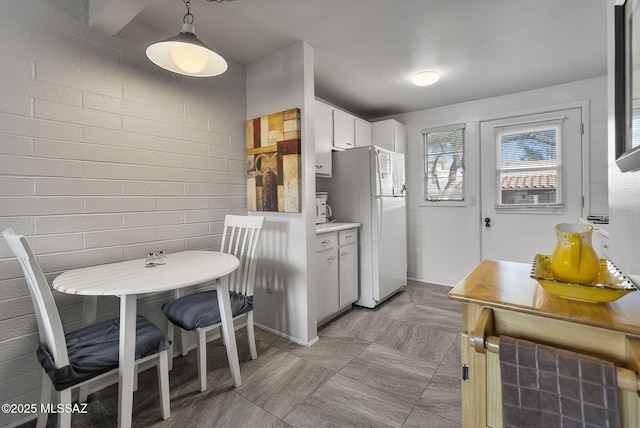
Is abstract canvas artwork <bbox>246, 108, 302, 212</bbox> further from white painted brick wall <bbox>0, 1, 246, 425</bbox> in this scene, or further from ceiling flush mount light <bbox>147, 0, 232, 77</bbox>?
ceiling flush mount light <bbox>147, 0, 232, 77</bbox>

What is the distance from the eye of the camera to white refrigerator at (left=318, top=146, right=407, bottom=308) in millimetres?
3125

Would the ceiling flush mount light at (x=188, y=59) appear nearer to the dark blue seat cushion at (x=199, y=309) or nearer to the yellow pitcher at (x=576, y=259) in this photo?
the dark blue seat cushion at (x=199, y=309)

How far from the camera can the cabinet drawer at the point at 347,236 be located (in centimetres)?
296

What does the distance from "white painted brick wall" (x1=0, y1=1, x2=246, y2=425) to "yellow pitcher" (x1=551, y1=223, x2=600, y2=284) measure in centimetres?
234

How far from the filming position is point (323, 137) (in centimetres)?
303

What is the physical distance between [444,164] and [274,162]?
2555 millimetres

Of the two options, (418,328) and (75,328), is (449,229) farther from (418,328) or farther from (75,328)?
(75,328)

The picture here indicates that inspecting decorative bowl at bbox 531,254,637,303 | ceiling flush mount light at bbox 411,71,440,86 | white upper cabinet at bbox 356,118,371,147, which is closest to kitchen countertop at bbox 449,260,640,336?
decorative bowl at bbox 531,254,637,303

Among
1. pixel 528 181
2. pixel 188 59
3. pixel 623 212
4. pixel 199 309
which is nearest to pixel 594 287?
pixel 623 212

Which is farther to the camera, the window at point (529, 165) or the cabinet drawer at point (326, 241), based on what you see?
the window at point (529, 165)

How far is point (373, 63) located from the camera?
2.73 m

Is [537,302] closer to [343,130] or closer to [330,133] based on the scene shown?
[330,133]

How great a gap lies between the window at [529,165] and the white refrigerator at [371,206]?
4.37ft

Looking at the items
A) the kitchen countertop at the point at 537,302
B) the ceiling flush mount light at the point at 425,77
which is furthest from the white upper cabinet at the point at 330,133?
the kitchen countertop at the point at 537,302
